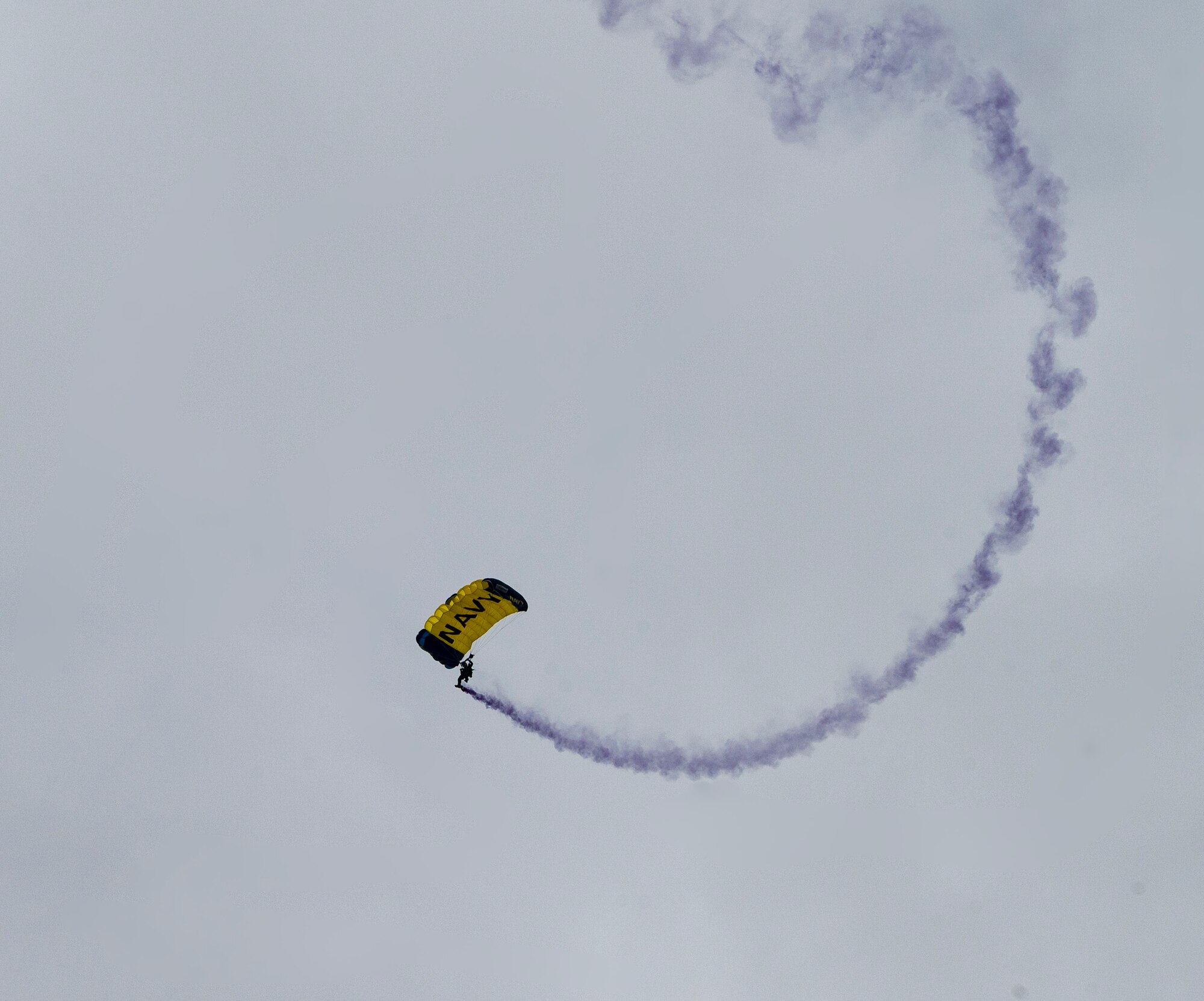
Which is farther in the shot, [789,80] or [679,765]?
[679,765]

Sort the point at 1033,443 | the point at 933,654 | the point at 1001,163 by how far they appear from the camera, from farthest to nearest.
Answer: the point at 933,654 < the point at 1033,443 < the point at 1001,163

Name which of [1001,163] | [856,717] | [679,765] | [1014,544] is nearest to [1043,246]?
[1001,163]

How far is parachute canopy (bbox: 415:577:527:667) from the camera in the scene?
64625mm

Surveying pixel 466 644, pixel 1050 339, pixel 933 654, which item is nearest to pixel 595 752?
pixel 466 644

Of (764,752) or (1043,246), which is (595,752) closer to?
(764,752)

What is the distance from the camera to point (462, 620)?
214 ft

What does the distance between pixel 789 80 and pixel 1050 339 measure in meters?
14.1

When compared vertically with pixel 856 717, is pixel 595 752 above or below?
below

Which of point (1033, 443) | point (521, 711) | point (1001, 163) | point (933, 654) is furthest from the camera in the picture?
point (521, 711)

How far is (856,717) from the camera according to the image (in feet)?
220

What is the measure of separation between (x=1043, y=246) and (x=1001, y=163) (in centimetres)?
356

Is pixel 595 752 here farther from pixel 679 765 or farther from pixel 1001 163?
pixel 1001 163

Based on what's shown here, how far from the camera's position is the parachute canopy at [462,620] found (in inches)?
2544

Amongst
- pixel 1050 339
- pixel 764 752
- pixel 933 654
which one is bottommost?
pixel 764 752
